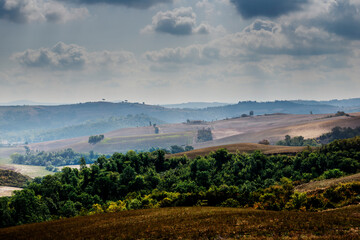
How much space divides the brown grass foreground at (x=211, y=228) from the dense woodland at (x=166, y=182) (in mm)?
26398

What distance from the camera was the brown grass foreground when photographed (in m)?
35.1

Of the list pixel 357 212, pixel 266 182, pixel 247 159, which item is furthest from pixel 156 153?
pixel 357 212

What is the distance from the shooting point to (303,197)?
60.1m

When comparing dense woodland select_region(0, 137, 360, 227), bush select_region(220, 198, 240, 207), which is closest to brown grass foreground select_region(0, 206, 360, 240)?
bush select_region(220, 198, 240, 207)

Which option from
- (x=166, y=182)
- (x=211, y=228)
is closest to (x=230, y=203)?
(x=211, y=228)

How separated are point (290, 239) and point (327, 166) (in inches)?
4198

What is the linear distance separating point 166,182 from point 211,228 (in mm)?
100476

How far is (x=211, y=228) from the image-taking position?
3931 centimetres

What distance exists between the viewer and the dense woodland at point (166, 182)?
8664 cm

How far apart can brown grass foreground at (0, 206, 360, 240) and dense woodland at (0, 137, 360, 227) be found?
2640 cm

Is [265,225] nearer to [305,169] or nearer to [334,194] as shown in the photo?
[334,194]

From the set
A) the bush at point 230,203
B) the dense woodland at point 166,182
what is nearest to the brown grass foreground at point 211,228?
the bush at point 230,203

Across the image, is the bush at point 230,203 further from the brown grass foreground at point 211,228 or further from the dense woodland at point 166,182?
the brown grass foreground at point 211,228

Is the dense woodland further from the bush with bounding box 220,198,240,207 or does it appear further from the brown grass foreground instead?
the brown grass foreground
